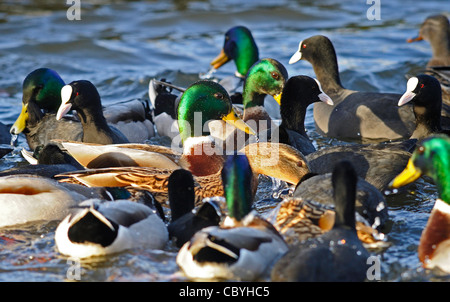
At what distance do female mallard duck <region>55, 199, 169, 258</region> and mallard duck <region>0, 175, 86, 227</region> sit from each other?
58cm

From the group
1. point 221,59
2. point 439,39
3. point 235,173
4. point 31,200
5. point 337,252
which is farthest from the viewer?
point 439,39

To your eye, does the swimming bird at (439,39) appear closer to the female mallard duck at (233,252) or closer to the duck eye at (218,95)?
the duck eye at (218,95)

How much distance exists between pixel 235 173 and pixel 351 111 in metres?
4.32

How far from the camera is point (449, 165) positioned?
545 centimetres

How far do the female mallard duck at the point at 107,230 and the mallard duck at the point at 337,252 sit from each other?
44.5 inches

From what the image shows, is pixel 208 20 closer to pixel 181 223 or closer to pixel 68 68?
pixel 68 68

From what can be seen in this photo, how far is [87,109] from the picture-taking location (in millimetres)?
8453

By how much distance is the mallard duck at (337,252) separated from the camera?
4.95m

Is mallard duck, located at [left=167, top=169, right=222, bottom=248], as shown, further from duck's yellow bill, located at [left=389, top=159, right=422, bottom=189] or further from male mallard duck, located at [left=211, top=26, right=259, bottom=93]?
male mallard duck, located at [left=211, top=26, right=259, bottom=93]

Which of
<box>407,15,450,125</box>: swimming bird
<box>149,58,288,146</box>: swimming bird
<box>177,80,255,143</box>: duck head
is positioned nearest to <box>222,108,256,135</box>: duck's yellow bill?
<box>177,80,255,143</box>: duck head

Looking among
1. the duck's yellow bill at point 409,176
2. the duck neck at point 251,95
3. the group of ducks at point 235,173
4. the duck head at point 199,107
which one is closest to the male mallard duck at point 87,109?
Answer: the group of ducks at point 235,173

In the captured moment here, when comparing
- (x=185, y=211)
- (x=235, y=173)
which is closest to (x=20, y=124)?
(x=185, y=211)

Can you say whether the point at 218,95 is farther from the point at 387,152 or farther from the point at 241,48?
the point at 241,48
